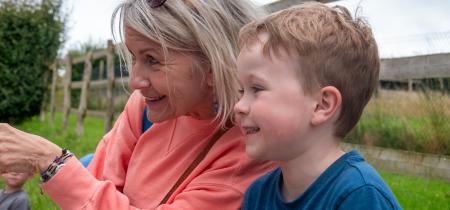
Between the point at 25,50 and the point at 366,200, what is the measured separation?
10536 mm

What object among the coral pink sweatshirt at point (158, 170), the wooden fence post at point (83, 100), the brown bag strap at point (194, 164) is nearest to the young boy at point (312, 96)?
the coral pink sweatshirt at point (158, 170)

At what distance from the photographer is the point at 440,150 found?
379 centimetres

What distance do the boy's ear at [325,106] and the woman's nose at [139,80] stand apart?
0.79 meters

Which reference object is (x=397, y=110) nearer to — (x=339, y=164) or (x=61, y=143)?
(x=339, y=164)

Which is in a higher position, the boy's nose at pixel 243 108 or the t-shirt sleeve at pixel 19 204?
the boy's nose at pixel 243 108

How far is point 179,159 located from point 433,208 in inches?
74.7

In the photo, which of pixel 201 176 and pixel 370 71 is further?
pixel 201 176

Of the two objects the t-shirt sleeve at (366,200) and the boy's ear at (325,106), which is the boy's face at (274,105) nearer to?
the boy's ear at (325,106)

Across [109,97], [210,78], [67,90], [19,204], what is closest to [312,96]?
[210,78]

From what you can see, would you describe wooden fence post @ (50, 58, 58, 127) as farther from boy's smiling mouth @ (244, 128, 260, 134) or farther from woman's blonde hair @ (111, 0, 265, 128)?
boy's smiling mouth @ (244, 128, 260, 134)

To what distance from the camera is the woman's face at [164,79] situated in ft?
5.41

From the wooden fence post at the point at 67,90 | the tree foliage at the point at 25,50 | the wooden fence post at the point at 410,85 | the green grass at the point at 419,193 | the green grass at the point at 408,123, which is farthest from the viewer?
the tree foliage at the point at 25,50

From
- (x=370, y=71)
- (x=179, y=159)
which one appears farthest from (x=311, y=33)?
(x=179, y=159)

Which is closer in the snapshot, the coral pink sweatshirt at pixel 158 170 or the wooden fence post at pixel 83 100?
the coral pink sweatshirt at pixel 158 170
